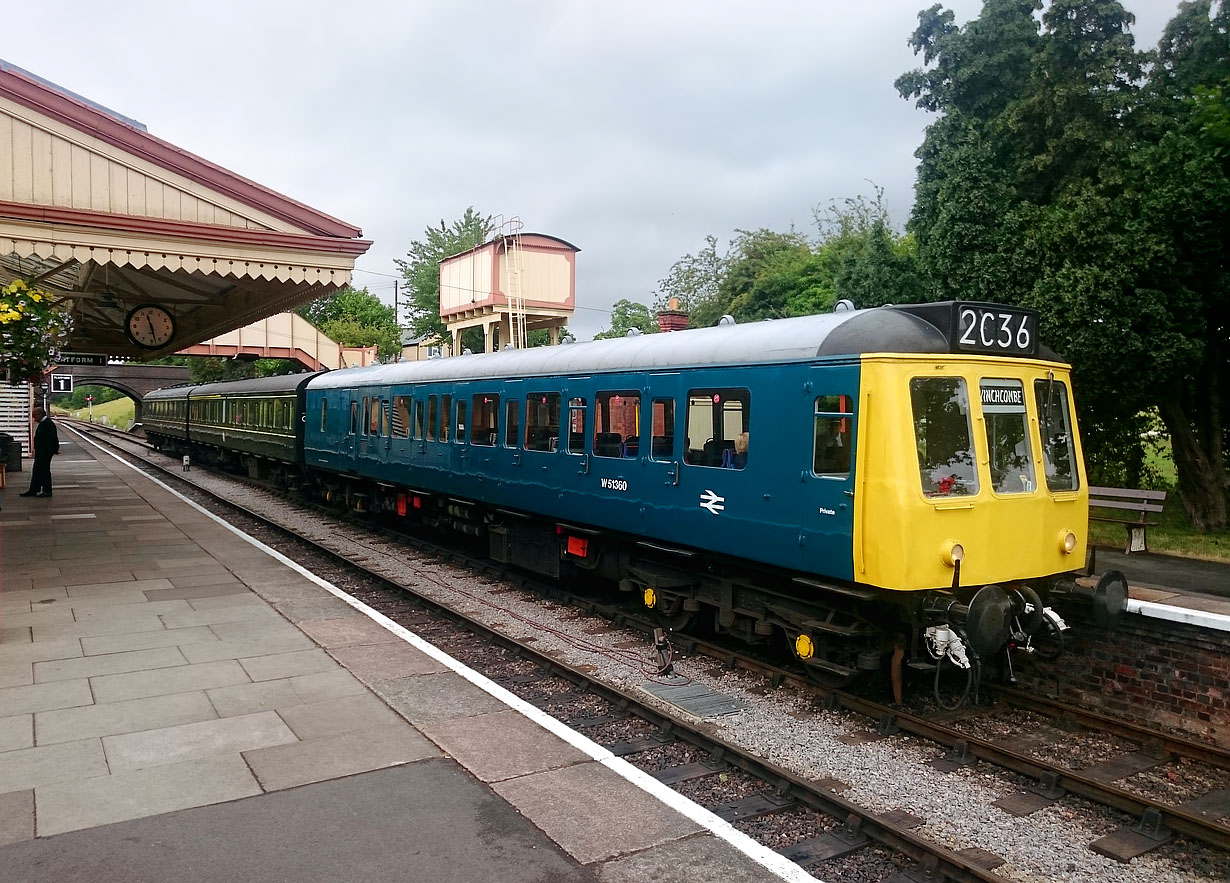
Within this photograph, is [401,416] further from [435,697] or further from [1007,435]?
[1007,435]

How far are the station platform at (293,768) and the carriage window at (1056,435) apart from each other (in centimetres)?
408

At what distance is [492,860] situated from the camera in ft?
14.2

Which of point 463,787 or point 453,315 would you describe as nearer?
point 463,787

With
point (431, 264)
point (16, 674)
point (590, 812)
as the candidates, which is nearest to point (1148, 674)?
point (590, 812)

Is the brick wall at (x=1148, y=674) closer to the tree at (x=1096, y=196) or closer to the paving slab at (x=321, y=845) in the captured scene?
the paving slab at (x=321, y=845)

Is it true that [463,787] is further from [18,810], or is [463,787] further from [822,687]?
[822,687]

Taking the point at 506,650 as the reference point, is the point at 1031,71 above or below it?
above

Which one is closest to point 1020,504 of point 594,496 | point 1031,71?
point 594,496

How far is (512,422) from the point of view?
11242 mm

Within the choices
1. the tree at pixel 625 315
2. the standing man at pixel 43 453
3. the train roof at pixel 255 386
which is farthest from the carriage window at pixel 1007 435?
the tree at pixel 625 315

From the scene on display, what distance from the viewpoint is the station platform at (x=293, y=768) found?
4.30 meters

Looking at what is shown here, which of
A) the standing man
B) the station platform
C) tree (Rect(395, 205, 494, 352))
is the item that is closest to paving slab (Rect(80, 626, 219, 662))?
the station platform

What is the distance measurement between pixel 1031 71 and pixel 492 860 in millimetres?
14432

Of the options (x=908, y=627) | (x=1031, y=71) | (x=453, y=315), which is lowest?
(x=908, y=627)
